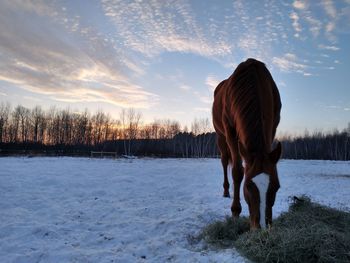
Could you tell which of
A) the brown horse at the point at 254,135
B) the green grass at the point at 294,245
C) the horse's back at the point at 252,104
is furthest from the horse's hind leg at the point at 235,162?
the green grass at the point at 294,245

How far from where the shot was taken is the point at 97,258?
4.57 m

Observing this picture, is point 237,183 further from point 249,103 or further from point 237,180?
point 249,103

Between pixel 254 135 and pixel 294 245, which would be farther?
pixel 254 135

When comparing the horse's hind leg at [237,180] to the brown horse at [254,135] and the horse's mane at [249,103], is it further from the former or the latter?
the horse's mane at [249,103]

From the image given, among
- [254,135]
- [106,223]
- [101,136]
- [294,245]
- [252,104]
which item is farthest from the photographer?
[101,136]

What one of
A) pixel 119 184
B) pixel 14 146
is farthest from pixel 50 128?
pixel 119 184

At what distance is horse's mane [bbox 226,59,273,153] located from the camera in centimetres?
439

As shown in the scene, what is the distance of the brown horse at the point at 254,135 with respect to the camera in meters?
4.00

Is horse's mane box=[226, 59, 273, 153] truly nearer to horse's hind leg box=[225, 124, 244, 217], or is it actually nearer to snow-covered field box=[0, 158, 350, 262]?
horse's hind leg box=[225, 124, 244, 217]

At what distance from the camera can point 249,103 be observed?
488 cm

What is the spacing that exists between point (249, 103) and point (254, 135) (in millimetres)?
692

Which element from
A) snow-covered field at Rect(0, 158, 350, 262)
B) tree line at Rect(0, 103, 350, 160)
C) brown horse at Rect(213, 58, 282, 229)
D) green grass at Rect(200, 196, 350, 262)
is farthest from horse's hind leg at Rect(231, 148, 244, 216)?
tree line at Rect(0, 103, 350, 160)

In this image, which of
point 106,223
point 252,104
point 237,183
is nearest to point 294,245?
point 252,104

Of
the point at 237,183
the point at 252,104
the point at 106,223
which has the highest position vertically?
the point at 252,104
